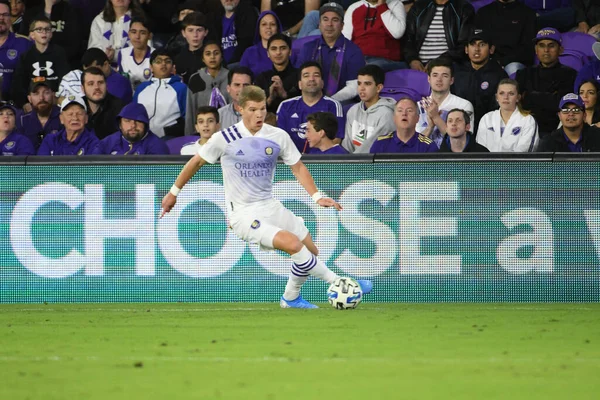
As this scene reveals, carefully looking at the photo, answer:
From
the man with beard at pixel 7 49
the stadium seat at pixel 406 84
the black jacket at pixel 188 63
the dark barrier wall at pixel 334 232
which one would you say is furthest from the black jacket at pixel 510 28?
the man with beard at pixel 7 49

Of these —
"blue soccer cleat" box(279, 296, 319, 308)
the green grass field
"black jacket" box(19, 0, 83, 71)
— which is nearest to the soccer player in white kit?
"blue soccer cleat" box(279, 296, 319, 308)

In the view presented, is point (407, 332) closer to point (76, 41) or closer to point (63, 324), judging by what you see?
point (63, 324)

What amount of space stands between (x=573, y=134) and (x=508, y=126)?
79 centimetres

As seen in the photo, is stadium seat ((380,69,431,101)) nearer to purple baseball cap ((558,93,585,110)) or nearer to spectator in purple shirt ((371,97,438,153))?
spectator in purple shirt ((371,97,438,153))

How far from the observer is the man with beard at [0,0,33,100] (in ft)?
52.7

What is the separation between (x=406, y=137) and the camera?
41.1 ft

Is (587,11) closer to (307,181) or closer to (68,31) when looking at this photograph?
(307,181)

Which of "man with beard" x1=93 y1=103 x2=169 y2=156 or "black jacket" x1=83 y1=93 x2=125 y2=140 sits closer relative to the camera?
"man with beard" x1=93 y1=103 x2=169 y2=156

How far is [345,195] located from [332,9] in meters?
3.48

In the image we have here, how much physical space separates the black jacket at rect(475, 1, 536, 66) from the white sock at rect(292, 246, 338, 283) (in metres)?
5.59

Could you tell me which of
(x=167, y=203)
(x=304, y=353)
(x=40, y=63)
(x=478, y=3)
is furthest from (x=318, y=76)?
(x=304, y=353)

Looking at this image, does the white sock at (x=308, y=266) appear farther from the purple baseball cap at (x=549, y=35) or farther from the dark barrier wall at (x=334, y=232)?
the purple baseball cap at (x=549, y=35)

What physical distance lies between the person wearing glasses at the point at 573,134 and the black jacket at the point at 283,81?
345 cm

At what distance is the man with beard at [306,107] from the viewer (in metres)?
13.5
